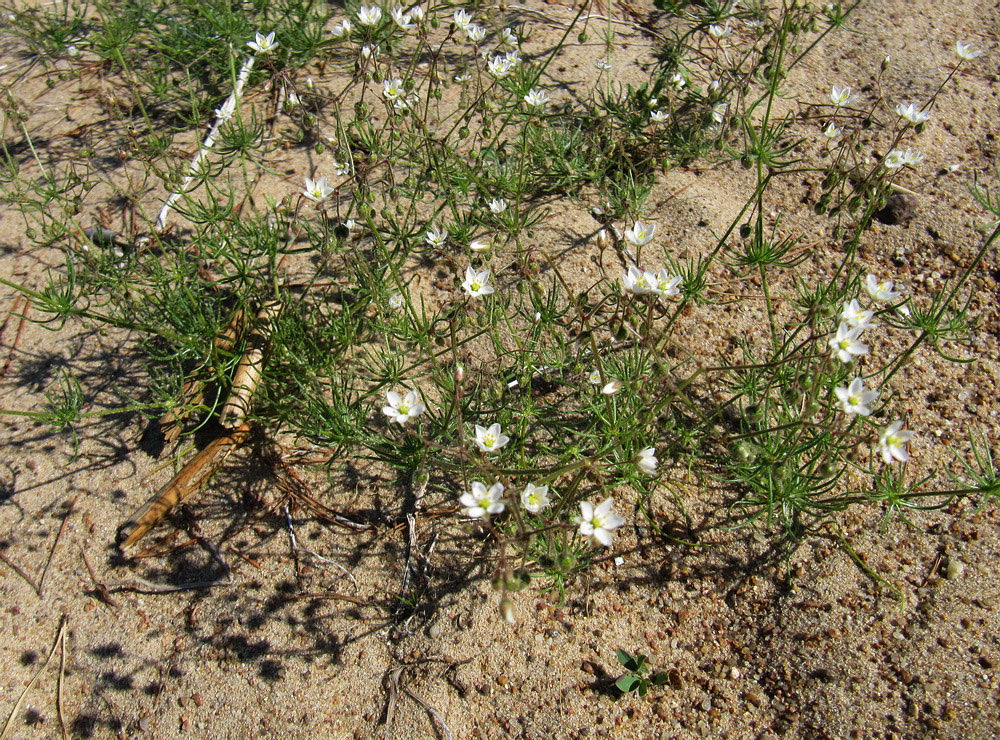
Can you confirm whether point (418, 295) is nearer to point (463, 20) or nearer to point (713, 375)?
point (713, 375)

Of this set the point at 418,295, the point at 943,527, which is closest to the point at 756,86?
the point at 418,295

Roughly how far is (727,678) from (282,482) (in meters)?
1.68

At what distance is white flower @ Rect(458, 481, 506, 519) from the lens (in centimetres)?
200

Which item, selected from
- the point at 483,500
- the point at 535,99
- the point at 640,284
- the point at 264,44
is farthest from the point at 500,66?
the point at 483,500

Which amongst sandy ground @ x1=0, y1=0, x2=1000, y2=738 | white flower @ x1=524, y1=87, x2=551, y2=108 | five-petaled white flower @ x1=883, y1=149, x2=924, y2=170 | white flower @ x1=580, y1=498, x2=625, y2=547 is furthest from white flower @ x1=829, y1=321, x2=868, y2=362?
white flower @ x1=524, y1=87, x2=551, y2=108

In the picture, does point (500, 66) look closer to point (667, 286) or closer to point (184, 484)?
point (667, 286)

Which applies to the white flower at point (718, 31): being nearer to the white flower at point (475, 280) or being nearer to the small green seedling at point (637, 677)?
the white flower at point (475, 280)

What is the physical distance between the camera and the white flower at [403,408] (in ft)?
7.37

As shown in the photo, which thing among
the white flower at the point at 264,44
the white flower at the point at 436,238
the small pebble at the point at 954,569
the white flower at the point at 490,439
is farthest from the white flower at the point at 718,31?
the small pebble at the point at 954,569

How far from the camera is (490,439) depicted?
2.32m

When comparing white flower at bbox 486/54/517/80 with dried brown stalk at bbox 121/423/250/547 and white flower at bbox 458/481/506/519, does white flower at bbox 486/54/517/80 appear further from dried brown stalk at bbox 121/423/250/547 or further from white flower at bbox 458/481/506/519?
white flower at bbox 458/481/506/519

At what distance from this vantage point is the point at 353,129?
12.2 feet

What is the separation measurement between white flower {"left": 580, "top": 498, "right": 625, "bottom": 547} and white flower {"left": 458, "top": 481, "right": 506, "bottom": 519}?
0.79 feet

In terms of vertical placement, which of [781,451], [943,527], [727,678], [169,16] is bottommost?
[727,678]
